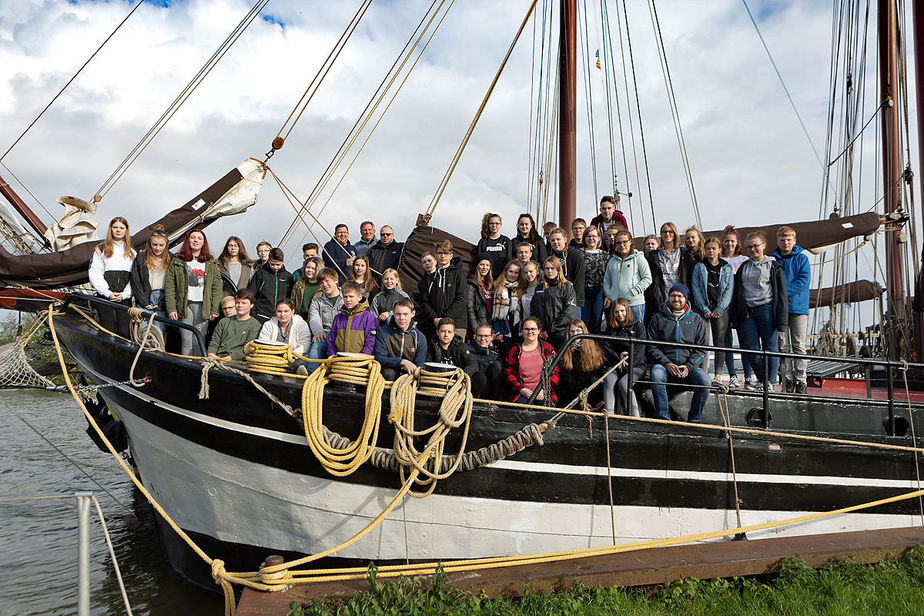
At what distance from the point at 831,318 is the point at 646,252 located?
53.8ft

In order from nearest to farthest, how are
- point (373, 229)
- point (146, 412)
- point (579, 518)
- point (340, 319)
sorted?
point (579, 518) → point (146, 412) → point (340, 319) → point (373, 229)

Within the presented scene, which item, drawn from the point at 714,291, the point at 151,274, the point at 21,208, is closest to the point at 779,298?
the point at 714,291

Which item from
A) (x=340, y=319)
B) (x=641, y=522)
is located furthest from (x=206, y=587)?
(x=641, y=522)

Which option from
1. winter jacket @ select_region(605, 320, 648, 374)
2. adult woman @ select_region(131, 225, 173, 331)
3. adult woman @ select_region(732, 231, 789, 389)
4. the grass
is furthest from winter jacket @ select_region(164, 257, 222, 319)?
adult woman @ select_region(732, 231, 789, 389)

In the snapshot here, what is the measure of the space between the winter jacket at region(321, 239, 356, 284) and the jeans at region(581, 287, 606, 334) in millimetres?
2845

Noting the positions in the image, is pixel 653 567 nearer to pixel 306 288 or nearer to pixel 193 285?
pixel 306 288

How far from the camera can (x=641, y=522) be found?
15.3 feet

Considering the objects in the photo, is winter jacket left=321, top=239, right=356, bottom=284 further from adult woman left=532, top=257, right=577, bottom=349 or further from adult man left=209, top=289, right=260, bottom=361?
adult woman left=532, top=257, right=577, bottom=349

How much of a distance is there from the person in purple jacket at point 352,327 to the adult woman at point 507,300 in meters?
1.46

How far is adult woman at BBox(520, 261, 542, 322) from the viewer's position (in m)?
6.18

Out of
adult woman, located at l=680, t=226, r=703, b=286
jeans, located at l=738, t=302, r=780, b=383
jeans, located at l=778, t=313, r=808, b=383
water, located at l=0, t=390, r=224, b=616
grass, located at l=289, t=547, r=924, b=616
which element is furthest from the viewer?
adult woman, located at l=680, t=226, r=703, b=286

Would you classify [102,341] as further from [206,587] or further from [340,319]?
[206,587]

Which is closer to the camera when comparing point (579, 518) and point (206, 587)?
point (579, 518)

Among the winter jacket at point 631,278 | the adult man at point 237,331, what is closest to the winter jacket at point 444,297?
the winter jacket at point 631,278
